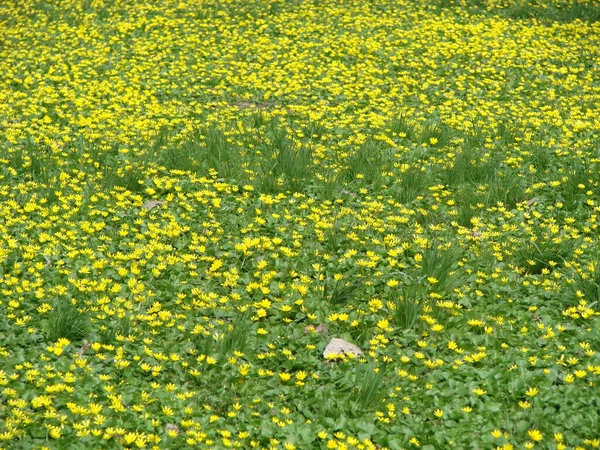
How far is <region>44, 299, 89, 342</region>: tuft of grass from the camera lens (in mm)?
4609

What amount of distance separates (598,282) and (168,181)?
12.6 ft


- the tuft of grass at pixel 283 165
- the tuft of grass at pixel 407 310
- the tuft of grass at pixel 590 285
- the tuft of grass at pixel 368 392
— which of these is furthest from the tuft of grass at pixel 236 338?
the tuft of grass at pixel 590 285

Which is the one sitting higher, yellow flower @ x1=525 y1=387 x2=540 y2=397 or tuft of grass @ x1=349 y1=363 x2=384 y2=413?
yellow flower @ x1=525 y1=387 x2=540 y2=397

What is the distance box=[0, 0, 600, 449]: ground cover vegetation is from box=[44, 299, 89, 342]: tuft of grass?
0.04 feet

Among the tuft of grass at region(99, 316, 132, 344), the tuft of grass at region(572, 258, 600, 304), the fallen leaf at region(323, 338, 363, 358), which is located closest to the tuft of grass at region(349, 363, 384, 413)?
the fallen leaf at region(323, 338, 363, 358)

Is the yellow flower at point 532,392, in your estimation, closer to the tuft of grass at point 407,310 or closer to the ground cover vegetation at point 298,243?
the ground cover vegetation at point 298,243

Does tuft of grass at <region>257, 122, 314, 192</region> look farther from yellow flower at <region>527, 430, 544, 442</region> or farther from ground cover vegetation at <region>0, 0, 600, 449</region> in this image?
yellow flower at <region>527, 430, 544, 442</region>

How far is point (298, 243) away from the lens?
576 cm

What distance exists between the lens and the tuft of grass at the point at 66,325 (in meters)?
4.61

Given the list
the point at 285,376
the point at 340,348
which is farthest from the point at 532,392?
the point at 285,376

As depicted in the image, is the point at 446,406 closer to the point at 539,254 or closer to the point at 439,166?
the point at 539,254

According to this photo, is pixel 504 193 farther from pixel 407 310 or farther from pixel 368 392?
pixel 368 392

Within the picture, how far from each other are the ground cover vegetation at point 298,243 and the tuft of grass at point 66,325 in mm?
13

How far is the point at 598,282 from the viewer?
16.4ft
